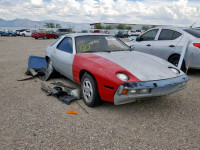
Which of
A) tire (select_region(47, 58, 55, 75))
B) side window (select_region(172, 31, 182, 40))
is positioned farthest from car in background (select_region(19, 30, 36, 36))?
side window (select_region(172, 31, 182, 40))

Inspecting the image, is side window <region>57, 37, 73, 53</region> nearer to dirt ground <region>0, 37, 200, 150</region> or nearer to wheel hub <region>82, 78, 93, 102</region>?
wheel hub <region>82, 78, 93, 102</region>

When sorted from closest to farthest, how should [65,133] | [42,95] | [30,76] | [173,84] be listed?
1. [65,133]
2. [173,84]
3. [42,95]
4. [30,76]

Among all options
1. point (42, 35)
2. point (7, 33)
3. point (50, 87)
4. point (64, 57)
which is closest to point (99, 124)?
point (50, 87)

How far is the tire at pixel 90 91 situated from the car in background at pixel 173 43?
2.39m

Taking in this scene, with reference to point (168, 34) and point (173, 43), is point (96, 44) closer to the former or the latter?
point (173, 43)

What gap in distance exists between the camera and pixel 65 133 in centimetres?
275

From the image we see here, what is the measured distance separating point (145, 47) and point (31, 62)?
390cm

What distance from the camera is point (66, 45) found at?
461cm

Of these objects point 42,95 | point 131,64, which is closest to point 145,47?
point 131,64

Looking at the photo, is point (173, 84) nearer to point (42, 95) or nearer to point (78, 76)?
point (78, 76)

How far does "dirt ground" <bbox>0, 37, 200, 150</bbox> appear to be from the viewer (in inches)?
99.4

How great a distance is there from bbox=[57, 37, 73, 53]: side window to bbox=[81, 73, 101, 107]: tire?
971 millimetres

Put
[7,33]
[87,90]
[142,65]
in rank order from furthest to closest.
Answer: [7,33] < [87,90] < [142,65]

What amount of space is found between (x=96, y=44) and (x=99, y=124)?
196 cm
